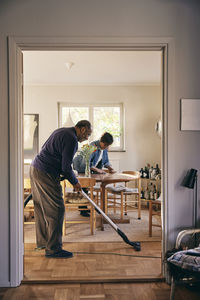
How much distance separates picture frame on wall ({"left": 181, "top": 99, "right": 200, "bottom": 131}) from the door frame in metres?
0.14

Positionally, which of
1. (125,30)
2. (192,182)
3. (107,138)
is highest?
(125,30)

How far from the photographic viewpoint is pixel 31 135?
5.82 meters

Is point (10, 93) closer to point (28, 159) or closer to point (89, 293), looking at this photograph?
point (89, 293)

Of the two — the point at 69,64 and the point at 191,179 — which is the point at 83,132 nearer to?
the point at 191,179

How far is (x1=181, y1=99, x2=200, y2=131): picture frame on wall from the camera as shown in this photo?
2346 millimetres

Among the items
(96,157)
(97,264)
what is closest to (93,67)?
(96,157)

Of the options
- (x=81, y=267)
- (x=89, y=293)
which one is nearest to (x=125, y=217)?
(x=81, y=267)

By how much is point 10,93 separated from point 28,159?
369 cm

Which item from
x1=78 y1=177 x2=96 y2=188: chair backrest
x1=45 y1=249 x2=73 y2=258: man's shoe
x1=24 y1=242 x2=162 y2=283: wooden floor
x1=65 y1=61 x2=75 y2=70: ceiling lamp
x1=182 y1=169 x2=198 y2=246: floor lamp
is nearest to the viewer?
x1=182 y1=169 x2=198 y2=246: floor lamp

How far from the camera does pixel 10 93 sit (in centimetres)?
231

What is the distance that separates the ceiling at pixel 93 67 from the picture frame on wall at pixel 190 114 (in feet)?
6.25

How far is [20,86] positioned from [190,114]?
4.85 ft

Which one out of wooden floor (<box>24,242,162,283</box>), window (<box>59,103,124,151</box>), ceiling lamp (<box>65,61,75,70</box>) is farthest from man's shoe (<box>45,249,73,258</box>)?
window (<box>59,103,124,151</box>)

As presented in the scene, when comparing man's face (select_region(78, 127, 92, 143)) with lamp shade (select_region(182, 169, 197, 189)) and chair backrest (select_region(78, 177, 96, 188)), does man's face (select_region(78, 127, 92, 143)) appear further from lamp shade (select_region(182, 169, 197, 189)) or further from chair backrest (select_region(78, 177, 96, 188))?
lamp shade (select_region(182, 169, 197, 189))
